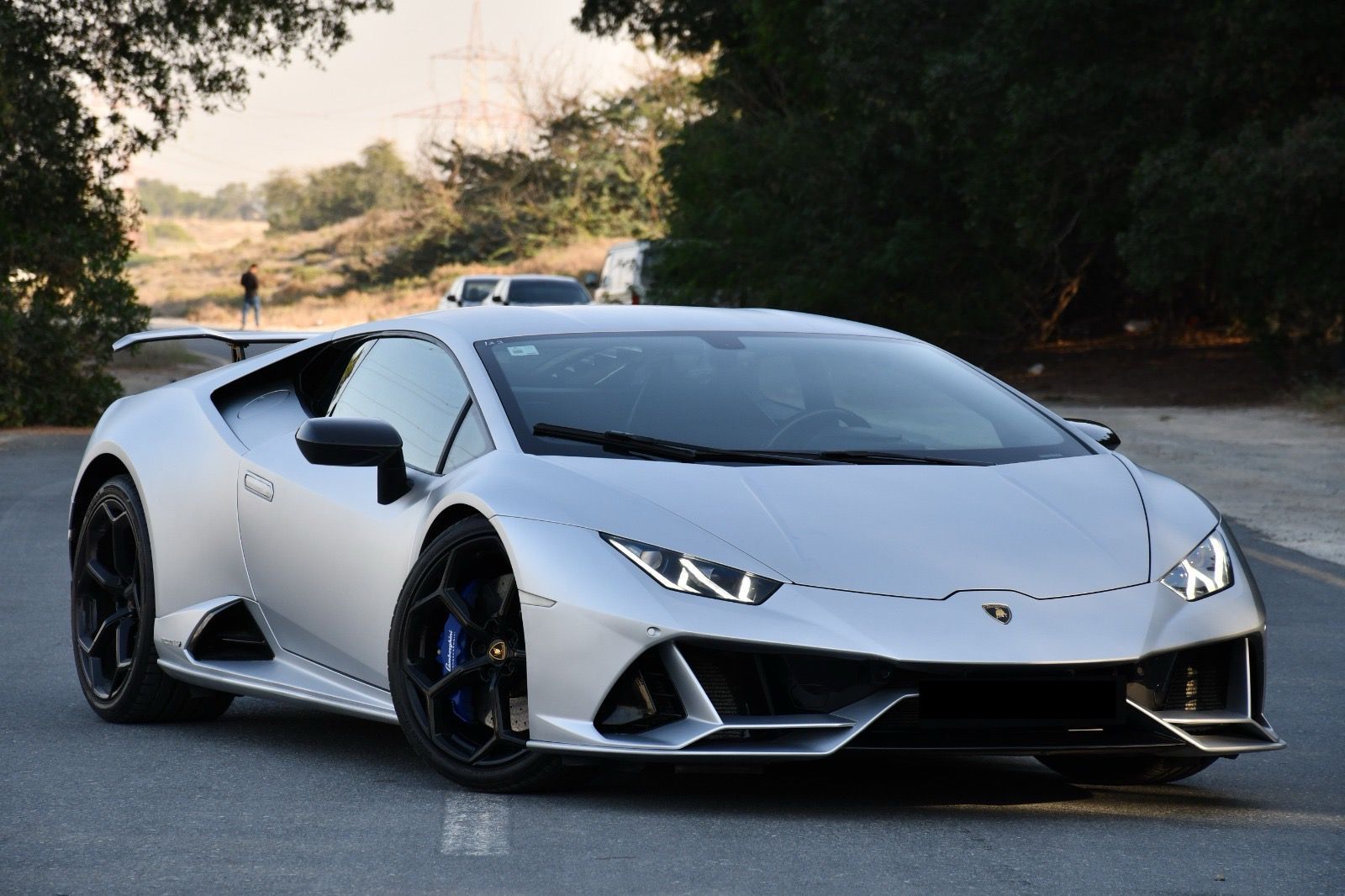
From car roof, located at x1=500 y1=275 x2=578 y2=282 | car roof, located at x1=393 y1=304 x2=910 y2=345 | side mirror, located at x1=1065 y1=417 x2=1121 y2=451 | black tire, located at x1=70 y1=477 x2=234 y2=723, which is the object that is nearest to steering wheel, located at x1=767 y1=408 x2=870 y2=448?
car roof, located at x1=393 y1=304 x2=910 y2=345

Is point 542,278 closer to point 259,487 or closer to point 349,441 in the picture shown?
point 259,487

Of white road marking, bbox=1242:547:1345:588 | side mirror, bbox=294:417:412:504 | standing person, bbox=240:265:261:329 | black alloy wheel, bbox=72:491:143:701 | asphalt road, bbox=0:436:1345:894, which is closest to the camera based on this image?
asphalt road, bbox=0:436:1345:894

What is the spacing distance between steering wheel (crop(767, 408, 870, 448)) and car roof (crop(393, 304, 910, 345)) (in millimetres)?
501

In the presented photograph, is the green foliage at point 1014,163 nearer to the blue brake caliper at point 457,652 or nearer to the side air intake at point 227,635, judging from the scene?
A: the side air intake at point 227,635

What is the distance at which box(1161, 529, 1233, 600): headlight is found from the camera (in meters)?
4.85

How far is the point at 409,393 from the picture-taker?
588cm

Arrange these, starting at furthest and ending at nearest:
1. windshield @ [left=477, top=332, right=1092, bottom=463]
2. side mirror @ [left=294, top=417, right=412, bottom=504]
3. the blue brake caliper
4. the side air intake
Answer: the side air intake → windshield @ [left=477, top=332, right=1092, bottom=463] → side mirror @ [left=294, top=417, right=412, bottom=504] → the blue brake caliper

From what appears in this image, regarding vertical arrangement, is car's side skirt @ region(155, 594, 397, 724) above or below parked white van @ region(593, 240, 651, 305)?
above

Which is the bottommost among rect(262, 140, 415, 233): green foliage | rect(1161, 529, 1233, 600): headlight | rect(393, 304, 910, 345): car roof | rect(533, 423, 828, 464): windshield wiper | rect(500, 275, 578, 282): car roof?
rect(262, 140, 415, 233): green foliage

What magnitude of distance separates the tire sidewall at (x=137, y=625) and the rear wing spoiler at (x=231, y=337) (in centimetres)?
60

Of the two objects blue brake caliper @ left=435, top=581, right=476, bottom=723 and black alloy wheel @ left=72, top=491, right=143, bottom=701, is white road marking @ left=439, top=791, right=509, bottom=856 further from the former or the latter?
black alloy wheel @ left=72, top=491, right=143, bottom=701

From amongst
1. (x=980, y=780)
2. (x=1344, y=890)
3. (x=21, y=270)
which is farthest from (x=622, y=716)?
(x=21, y=270)

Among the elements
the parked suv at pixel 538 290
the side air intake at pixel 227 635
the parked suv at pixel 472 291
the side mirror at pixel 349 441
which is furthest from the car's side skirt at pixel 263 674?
the parked suv at pixel 472 291

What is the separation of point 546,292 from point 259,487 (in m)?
27.4
